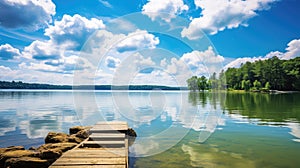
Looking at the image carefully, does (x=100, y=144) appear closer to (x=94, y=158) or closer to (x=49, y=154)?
(x=49, y=154)

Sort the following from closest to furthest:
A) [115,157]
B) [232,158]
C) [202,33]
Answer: [115,157]
[232,158]
[202,33]

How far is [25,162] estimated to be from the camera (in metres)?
7.22

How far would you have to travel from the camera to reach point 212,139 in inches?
476

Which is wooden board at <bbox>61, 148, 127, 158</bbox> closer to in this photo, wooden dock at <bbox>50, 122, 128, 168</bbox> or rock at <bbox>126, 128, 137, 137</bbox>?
wooden dock at <bbox>50, 122, 128, 168</bbox>

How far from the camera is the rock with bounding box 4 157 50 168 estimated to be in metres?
7.20

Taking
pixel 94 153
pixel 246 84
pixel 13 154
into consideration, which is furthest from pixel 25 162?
pixel 246 84

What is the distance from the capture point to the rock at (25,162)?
720 cm

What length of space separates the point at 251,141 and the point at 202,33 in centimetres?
675

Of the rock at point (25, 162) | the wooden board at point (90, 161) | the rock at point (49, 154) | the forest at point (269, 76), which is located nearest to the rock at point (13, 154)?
the rock at point (49, 154)

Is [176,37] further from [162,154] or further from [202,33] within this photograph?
[162,154]

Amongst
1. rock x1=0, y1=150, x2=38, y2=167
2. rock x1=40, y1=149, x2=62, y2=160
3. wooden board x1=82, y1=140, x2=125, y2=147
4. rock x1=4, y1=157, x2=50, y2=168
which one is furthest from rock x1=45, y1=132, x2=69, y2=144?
rock x1=4, y1=157, x2=50, y2=168

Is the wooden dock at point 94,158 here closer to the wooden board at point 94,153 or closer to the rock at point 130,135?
the wooden board at point 94,153

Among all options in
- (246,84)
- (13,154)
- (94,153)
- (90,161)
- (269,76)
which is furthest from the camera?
(246,84)

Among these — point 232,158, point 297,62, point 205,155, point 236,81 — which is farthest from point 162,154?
point 236,81
